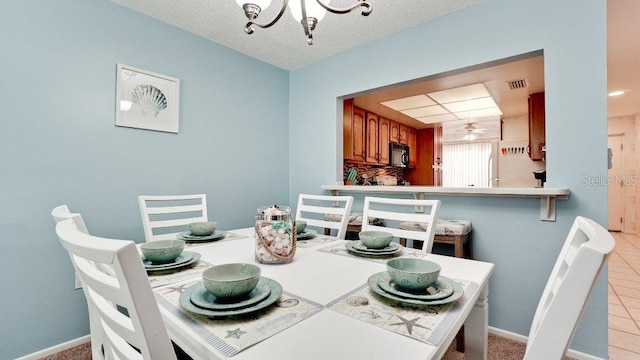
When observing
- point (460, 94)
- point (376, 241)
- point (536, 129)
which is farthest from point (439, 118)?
point (376, 241)

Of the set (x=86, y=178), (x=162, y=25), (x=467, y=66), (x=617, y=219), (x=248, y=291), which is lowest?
(x=617, y=219)

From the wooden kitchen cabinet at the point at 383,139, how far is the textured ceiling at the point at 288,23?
2.25m

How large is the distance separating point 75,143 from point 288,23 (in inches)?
70.0

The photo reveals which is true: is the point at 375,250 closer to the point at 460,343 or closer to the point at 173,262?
the point at 173,262

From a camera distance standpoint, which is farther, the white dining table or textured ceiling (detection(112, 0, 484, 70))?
textured ceiling (detection(112, 0, 484, 70))

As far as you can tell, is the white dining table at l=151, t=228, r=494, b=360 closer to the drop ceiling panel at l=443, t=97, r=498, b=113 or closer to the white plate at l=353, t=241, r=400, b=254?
the white plate at l=353, t=241, r=400, b=254

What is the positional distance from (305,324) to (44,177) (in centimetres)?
207

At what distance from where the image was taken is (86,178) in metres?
1.98

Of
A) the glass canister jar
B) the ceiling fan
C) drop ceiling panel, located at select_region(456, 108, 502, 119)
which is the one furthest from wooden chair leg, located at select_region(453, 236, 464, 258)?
the ceiling fan

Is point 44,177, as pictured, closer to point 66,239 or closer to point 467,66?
point 66,239

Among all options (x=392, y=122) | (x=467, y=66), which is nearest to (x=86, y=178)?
(x=467, y=66)

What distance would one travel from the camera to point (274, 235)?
1107mm

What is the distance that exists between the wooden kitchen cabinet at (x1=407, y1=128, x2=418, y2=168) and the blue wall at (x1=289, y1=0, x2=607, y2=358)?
140 inches

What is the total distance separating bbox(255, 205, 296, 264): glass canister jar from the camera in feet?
3.61
